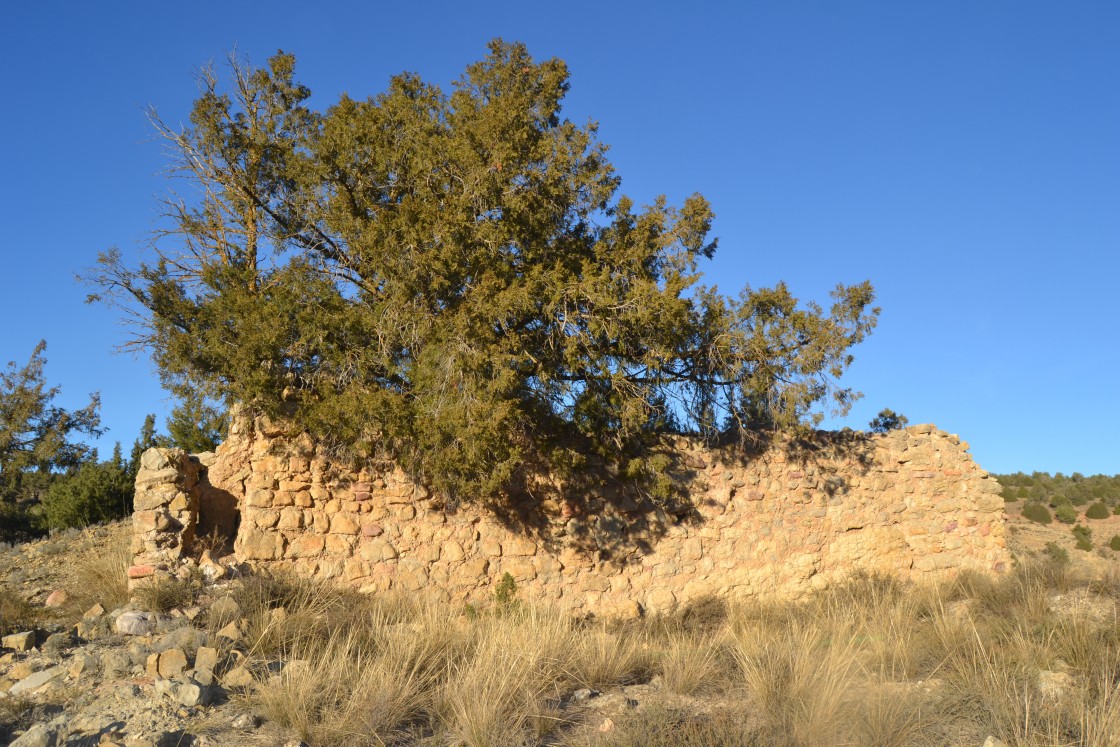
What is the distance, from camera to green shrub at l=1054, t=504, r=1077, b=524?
25594 millimetres

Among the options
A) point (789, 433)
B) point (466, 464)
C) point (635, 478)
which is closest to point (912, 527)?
point (789, 433)

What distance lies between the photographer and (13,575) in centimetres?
1051

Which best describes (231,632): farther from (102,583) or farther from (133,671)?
(102,583)

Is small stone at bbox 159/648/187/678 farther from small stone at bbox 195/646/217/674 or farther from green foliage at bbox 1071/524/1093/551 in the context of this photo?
green foliage at bbox 1071/524/1093/551

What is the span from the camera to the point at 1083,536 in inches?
905

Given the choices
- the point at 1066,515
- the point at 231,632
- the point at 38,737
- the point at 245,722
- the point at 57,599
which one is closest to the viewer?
the point at 38,737

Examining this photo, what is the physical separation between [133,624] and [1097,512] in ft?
92.9

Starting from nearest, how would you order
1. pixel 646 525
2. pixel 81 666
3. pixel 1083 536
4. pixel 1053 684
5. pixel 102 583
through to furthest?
pixel 1053 684 → pixel 81 666 → pixel 102 583 → pixel 646 525 → pixel 1083 536

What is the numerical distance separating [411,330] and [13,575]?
20.6 ft

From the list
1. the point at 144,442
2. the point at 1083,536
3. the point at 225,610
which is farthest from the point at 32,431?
the point at 1083,536

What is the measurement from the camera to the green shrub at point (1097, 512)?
25.9 metres

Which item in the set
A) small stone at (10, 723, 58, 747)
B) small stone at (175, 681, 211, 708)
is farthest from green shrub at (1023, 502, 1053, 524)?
small stone at (10, 723, 58, 747)

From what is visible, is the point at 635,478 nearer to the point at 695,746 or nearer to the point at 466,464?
the point at 466,464

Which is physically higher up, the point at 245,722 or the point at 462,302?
the point at 462,302
